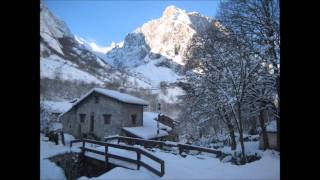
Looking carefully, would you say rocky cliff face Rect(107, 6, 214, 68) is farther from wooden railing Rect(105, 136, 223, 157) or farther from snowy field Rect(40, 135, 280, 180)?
snowy field Rect(40, 135, 280, 180)

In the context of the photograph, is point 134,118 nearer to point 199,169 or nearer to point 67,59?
point 67,59

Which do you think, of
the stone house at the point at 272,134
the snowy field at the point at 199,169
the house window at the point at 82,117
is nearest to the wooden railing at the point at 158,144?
the snowy field at the point at 199,169

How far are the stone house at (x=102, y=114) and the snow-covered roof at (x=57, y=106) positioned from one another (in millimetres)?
333

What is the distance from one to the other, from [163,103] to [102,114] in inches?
117

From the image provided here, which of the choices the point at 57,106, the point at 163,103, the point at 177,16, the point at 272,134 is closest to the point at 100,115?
the point at 57,106

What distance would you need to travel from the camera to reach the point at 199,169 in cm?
668

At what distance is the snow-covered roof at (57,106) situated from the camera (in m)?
10.2

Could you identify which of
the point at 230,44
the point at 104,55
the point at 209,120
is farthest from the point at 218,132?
the point at 104,55

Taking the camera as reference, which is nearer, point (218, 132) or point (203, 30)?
point (218, 132)

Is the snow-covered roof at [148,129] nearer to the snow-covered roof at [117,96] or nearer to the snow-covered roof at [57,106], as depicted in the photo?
Answer: the snow-covered roof at [117,96]
